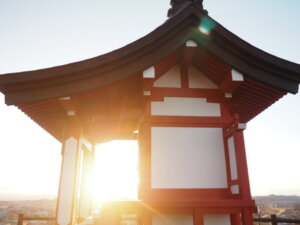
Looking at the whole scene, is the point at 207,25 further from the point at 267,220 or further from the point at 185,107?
the point at 267,220

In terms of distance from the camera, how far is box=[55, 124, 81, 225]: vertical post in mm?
4832

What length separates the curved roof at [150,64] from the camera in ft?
14.1

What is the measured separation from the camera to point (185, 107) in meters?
5.49

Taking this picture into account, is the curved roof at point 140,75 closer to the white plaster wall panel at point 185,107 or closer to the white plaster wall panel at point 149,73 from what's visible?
the white plaster wall panel at point 149,73

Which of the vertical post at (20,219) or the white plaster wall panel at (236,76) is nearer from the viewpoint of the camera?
the white plaster wall panel at (236,76)

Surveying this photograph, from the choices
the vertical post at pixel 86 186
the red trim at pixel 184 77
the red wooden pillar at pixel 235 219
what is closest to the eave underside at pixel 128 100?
the red trim at pixel 184 77

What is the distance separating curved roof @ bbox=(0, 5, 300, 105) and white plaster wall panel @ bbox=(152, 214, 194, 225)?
2.76 metres

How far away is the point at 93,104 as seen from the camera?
553cm

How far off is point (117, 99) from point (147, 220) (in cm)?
261

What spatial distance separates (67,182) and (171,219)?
7.14 ft

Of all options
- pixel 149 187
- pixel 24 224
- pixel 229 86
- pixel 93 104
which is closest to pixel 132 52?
pixel 93 104

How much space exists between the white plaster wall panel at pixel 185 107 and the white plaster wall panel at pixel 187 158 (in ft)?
1.12

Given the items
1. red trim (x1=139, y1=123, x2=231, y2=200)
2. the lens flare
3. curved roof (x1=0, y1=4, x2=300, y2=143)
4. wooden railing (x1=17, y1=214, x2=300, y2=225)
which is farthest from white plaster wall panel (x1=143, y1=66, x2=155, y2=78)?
wooden railing (x1=17, y1=214, x2=300, y2=225)

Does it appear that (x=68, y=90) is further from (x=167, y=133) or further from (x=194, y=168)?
(x=194, y=168)
